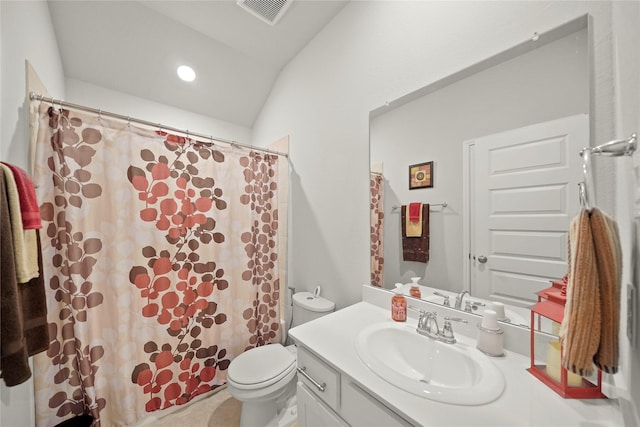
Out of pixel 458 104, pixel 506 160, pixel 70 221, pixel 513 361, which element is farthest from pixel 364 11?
pixel 70 221

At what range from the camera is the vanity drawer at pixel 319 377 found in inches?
31.3

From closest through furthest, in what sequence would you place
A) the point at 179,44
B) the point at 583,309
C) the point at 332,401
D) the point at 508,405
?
the point at 583,309, the point at 508,405, the point at 332,401, the point at 179,44

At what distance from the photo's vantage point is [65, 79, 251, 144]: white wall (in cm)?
180

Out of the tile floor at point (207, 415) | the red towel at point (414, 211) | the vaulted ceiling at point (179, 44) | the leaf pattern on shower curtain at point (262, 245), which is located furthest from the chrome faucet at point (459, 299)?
the vaulted ceiling at point (179, 44)

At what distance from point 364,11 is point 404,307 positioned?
1.65 metres

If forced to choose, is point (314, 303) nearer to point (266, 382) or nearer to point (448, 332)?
point (266, 382)

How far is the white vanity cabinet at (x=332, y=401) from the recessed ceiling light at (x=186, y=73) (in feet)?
7.39

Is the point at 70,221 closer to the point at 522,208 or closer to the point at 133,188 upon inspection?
the point at 133,188

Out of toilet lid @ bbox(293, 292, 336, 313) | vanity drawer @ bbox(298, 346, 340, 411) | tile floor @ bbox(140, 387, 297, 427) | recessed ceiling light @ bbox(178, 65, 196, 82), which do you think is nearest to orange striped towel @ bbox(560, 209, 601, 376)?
vanity drawer @ bbox(298, 346, 340, 411)

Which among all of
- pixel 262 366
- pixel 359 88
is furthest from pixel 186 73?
pixel 262 366

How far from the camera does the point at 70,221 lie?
3.97 feet

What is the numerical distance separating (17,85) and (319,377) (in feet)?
5.56

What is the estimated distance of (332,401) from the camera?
81 centimetres

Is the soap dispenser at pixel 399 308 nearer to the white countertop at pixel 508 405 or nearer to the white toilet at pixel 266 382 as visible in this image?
the white countertop at pixel 508 405
